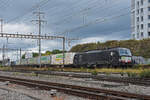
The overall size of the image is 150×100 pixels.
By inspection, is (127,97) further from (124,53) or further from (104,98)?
(124,53)

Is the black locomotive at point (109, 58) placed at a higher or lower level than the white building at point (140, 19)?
lower

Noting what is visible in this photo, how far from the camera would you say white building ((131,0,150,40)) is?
7344 cm

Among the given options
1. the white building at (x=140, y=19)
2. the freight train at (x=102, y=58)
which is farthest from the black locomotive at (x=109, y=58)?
the white building at (x=140, y=19)

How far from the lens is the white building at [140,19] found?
73.4m

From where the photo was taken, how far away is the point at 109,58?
3030 centimetres

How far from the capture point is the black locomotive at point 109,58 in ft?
95.5

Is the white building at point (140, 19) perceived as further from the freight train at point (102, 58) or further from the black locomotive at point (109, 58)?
the black locomotive at point (109, 58)

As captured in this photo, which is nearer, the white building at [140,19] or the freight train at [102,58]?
the freight train at [102,58]

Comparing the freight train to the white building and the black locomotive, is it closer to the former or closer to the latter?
the black locomotive

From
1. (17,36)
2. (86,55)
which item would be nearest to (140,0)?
(86,55)

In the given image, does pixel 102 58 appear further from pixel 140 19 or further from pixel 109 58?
pixel 140 19

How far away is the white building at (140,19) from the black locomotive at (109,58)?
4325 centimetres

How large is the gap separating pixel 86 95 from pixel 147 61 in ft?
139

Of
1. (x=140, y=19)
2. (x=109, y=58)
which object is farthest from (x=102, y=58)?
(x=140, y=19)
